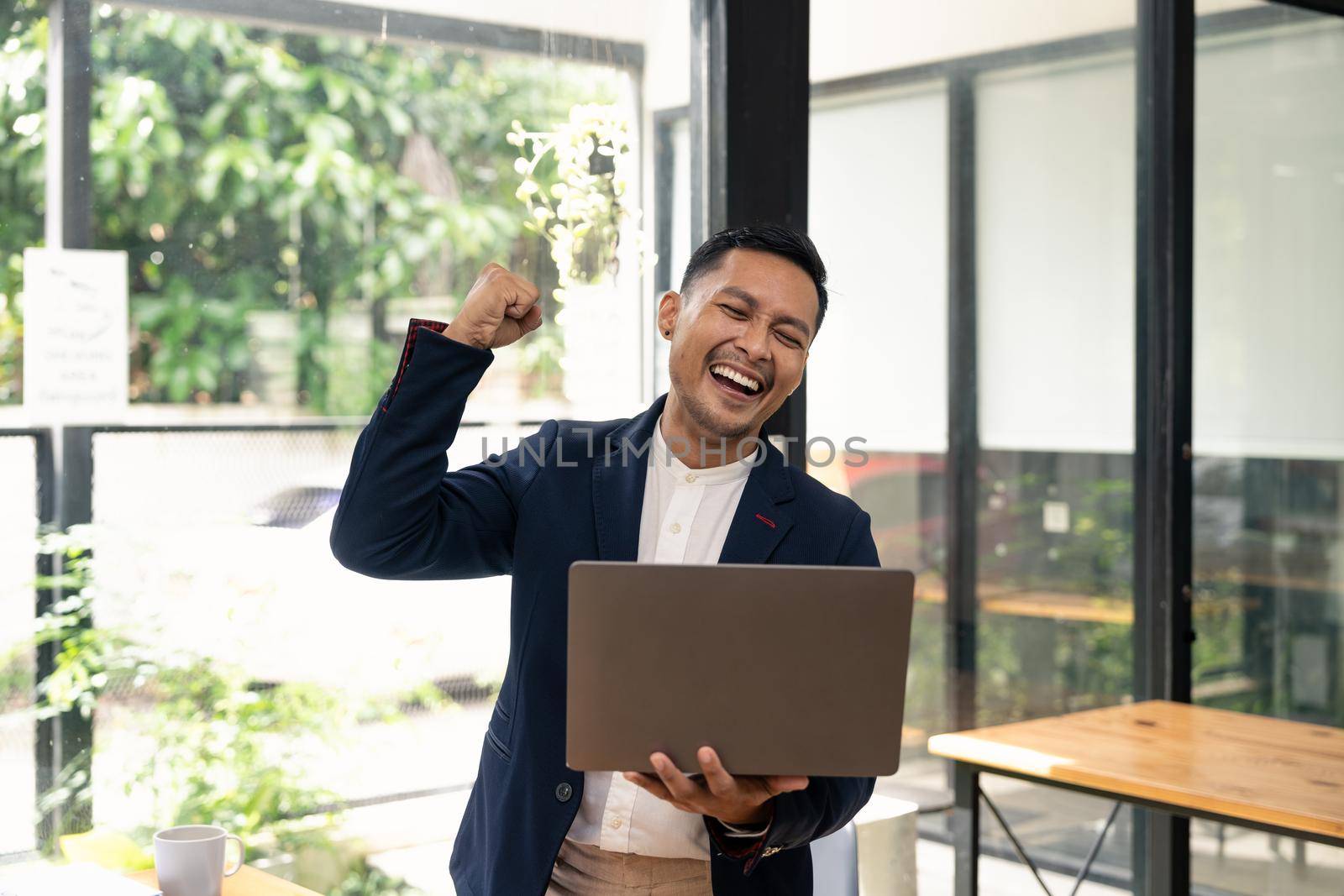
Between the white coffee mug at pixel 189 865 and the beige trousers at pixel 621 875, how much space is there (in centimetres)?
50

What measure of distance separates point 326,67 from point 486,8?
0.34 meters

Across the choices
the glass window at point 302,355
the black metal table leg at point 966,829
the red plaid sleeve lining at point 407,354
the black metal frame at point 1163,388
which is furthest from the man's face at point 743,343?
the black metal frame at point 1163,388

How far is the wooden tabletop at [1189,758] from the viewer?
7.22 feet

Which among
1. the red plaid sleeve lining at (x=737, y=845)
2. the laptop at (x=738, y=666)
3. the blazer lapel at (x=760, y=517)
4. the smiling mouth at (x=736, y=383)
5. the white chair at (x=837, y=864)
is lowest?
the white chair at (x=837, y=864)

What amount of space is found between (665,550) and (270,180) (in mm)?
1061

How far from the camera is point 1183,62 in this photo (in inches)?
140

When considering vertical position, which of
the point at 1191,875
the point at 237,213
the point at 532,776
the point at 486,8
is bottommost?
the point at 1191,875

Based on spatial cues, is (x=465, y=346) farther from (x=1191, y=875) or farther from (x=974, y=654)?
(x=1191, y=875)

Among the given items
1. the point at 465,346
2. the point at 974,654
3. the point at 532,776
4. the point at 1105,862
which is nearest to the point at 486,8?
the point at 465,346

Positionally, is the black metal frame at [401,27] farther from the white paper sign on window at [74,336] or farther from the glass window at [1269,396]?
the glass window at [1269,396]

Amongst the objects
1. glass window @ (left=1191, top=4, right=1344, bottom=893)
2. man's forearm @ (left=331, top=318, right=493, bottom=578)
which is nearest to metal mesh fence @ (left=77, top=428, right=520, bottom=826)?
man's forearm @ (left=331, top=318, right=493, bottom=578)

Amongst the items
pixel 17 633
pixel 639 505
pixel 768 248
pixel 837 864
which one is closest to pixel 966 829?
pixel 837 864

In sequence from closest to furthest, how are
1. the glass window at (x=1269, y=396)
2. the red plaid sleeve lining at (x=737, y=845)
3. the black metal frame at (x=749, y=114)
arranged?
the red plaid sleeve lining at (x=737, y=845) < the black metal frame at (x=749, y=114) < the glass window at (x=1269, y=396)

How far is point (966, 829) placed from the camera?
8.79 ft
